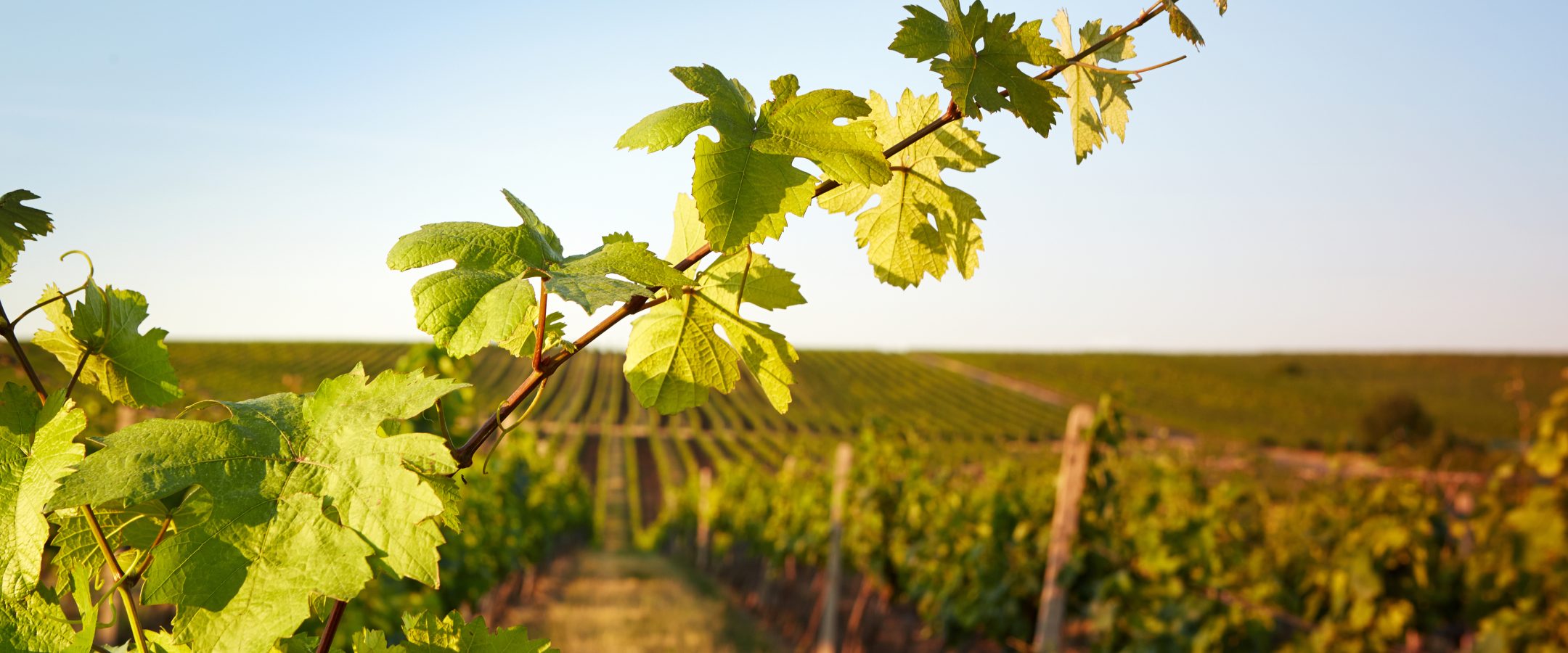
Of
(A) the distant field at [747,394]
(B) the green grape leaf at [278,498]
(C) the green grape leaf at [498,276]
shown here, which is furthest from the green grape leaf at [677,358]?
(A) the distant field at [747,394]

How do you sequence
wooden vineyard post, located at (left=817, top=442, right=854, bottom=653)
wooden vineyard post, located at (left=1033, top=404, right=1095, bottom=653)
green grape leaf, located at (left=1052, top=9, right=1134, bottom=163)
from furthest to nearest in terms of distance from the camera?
wooden vineyard post, located at (left=817, top=442, right=854, bottom=653) < wooden vineyard post, located at (left=1033, top=404, right=1095, bottom=653) < green grape leaf, located at (left=1052, top=9, right=1134, bottom=163)

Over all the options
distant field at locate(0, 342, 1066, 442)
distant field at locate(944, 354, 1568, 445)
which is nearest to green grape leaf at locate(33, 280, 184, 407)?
distant field at locate(0, 342, 1066, 442)

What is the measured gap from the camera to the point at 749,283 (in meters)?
0.85

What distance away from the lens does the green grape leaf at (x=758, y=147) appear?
0.70 metres

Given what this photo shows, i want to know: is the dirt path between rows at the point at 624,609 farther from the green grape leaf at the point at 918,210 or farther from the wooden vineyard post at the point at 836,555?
the green grape leaf at the point at 918,210

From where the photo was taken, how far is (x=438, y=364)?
12.7 feet

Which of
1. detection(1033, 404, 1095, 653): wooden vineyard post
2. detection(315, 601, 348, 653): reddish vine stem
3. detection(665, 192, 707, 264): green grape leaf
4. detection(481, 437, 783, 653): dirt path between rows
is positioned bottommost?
detection(481, 437, 783, 653): dirt path between rows

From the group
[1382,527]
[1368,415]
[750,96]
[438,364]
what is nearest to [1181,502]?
[1382,527]

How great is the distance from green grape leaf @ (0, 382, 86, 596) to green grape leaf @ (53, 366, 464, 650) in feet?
0.15

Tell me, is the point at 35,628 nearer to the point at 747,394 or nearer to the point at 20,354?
the point at 20,354

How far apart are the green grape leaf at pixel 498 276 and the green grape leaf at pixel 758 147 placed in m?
0.06

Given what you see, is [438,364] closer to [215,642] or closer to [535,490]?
[215,642]

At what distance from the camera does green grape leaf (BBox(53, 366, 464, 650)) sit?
0.60 m

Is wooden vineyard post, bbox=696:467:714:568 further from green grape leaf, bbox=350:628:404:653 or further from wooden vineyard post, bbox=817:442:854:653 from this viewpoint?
green grape leaf, bbox=350:628:404:653
